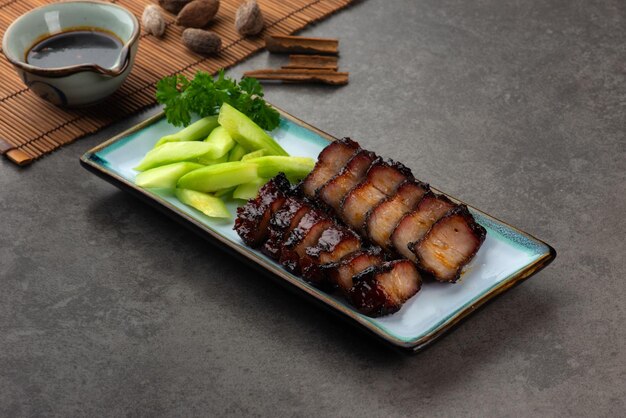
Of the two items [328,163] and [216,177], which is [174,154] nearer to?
[216,177]

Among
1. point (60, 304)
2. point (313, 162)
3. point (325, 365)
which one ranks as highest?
point (313, 162)

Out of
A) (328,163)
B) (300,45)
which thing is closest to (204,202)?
(328,163)

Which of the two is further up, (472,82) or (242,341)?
(472,82)

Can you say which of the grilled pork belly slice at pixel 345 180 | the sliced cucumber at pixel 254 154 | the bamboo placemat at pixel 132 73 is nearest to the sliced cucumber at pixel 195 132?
the sliced cucumber at pixel 254 154

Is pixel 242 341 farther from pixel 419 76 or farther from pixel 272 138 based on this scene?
pixel 419 76

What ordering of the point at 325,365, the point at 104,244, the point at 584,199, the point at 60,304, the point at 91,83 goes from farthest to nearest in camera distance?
1. the point at 91,83
2. the point at 584,199
3. the point at 104,244
4. the point at 60,304
5. the point at 325,365

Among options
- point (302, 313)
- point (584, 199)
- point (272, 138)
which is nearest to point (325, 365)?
point (302, 313)
